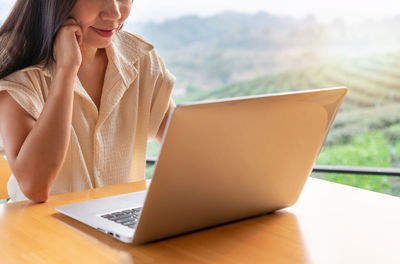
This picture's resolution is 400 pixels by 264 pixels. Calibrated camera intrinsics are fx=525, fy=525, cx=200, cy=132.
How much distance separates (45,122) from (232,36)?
3.76 m

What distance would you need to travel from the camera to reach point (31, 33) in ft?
4.62

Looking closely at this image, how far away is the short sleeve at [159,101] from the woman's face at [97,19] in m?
0.26

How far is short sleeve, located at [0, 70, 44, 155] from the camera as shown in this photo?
1303 mm

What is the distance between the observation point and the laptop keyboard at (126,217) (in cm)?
87

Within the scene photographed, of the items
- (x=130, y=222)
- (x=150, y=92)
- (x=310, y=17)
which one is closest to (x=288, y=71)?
(x=310, y=17)

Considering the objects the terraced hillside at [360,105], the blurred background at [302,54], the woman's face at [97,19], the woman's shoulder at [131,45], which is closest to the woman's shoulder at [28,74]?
the woman's face at [97,19]

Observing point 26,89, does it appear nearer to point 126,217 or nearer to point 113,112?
point 113,112

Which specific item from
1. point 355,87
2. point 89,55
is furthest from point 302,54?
point 89,55

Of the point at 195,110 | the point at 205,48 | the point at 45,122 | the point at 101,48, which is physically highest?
the point at 195,110

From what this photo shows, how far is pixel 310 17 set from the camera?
4.67 meters

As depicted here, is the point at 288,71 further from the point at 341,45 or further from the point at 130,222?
the point at 130,222

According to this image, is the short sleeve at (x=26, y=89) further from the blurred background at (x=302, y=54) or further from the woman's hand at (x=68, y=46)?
the blurred background at (x=302, y=54)

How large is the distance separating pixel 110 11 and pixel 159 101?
349 mm

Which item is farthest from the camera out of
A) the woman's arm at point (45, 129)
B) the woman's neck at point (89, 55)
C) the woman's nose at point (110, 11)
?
the woman's neck at point (89, 55)
